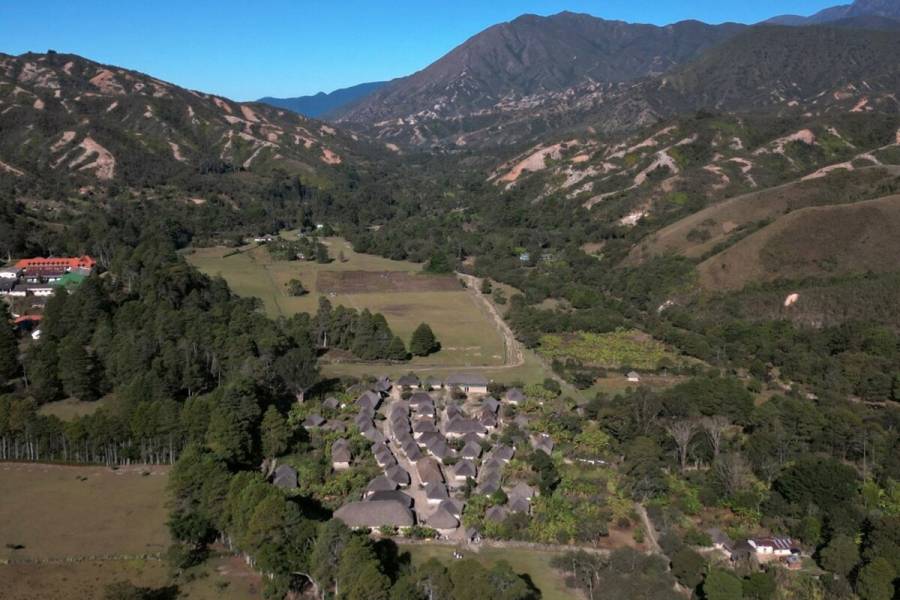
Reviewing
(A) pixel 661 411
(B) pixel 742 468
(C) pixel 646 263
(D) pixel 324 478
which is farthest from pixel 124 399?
(C) pixel 646 263

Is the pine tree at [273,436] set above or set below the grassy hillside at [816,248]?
below

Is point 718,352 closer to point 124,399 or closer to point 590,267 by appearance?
point 590,267

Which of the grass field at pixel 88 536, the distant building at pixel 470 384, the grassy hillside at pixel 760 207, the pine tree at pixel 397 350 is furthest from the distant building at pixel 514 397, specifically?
the grassy hillside at pixel 760 207

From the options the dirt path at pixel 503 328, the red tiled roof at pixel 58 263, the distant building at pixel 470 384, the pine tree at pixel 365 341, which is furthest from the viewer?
the red tiled roof at pixel 58 263

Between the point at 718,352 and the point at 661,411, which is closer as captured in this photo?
the point at 661,411

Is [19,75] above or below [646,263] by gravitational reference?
above

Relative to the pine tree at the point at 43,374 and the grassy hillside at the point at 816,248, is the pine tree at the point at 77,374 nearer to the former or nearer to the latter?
the pine tree at the point at 43,374
